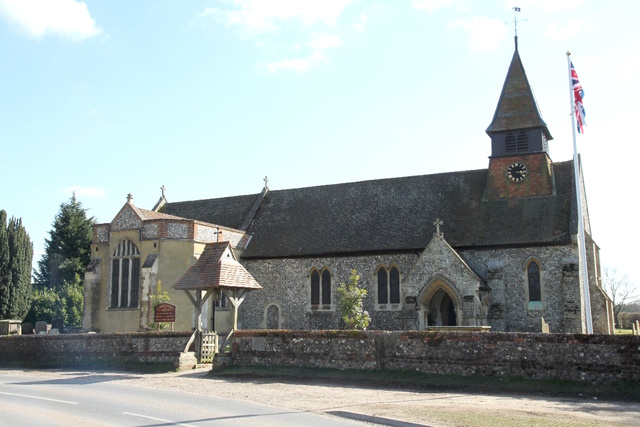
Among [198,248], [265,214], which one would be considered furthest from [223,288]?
[265,214]

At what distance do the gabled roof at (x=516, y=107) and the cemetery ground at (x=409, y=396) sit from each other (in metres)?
18.1

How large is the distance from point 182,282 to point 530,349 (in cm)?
1275

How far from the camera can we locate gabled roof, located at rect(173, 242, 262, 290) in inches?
906

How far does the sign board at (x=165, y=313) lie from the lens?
26.4m

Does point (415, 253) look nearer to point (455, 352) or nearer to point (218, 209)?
point (455, 352)

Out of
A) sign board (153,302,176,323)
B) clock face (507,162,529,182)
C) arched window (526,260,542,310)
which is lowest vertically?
sign board (153,302,176,323)

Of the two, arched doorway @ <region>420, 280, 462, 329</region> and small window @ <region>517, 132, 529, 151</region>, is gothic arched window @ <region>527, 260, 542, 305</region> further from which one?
small window @ <region>517, 132, 529, 151</region>

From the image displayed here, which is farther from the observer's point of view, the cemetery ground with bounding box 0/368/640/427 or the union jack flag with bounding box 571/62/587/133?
the union jack flag with bounding box 571/62/587/133

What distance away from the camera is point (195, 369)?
23.3 metres

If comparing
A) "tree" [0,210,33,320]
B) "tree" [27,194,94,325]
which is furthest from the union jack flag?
"tree" [27,194,94,325]

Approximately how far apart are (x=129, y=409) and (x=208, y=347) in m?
10.8

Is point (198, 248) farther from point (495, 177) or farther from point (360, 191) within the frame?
point (495, 177)

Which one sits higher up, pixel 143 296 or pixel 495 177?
pixel 495 177

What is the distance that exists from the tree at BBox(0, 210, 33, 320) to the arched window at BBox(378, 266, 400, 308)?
27.9 m
